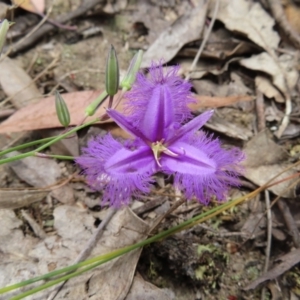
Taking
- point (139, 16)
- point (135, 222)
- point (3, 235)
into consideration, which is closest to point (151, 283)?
point (135, 222)

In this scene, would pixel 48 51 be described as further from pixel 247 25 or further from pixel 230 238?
pixel 230 238

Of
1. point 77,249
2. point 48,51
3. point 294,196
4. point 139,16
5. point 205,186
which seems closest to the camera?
point 205,186

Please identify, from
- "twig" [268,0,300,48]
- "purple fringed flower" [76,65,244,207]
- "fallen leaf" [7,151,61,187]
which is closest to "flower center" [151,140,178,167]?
"purple fringed flower" [76,65,244,207]

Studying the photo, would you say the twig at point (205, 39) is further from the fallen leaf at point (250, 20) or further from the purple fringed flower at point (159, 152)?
the purple fringed flower at point (159, 152)

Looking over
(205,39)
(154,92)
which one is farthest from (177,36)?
(154,92)

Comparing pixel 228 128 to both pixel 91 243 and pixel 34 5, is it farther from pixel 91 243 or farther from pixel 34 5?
pixel 34 5
